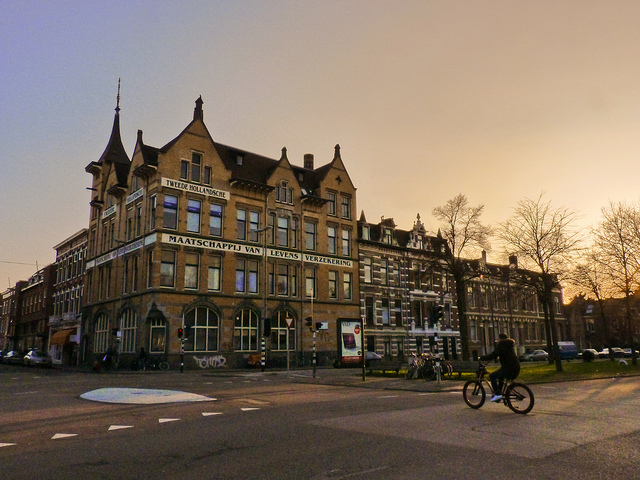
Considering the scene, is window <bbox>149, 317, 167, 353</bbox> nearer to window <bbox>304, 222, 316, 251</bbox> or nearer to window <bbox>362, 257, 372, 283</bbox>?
window <bbox>304, 222, 316, 251</bbox>

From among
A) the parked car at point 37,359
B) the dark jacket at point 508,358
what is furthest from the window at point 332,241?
the dark jacket at point 508,358

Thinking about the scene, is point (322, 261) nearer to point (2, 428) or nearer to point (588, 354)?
point (588, 354)

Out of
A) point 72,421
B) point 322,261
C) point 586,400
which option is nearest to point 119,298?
point 322,261

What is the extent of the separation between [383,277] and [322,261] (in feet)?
36.4

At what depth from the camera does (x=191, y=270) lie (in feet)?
130

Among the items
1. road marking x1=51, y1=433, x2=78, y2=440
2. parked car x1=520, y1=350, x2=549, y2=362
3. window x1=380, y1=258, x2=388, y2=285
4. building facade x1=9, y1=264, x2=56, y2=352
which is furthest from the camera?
building facade x1=9, y1=264, x2=56, y2=352

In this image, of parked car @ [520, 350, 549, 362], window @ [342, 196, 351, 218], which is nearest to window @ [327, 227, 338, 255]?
window @ [342, 196, 351, 218]

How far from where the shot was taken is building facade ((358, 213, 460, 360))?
54.9m

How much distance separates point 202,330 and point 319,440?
105ft

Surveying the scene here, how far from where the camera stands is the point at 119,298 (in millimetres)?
42000

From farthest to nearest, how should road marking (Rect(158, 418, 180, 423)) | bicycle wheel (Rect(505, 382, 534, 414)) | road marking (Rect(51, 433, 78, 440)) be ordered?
1. bicycle wheel (Rect(505, 382, 534, 414))
2. road marking (Rect(158, 418, 180, 423))
3. road marking (Rect(51, 433, 78, 440))

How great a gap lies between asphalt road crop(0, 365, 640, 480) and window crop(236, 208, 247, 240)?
28928 millimetres

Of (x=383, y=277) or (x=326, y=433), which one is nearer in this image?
(x=326, y=433)

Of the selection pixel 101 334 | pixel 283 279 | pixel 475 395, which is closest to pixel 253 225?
pixel 283 279
